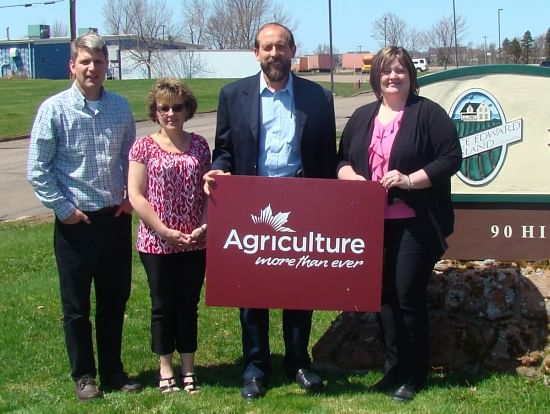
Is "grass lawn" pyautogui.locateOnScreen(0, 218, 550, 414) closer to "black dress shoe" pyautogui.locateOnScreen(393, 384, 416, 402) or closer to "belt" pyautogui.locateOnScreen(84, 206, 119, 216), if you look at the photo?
"black dress shoe" pyautogui.locateOnScreen(393, 384, 416, 402)

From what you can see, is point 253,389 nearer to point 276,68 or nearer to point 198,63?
point 276,68

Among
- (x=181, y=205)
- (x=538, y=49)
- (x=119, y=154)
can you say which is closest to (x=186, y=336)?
(x=181, y=205)

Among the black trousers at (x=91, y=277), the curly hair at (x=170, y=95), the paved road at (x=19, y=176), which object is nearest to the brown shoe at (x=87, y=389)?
the black trousers at (x=91, y=277)

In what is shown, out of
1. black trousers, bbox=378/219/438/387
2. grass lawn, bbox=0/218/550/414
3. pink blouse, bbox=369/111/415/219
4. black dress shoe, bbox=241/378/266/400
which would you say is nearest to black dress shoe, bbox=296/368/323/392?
grass lawn, bbox=0/218/550/414

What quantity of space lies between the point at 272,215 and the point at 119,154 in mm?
941

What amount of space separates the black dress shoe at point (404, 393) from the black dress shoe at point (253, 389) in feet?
2.46

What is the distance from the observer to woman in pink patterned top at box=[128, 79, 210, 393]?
15.4ft

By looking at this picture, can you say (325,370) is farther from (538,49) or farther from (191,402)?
(538,49)

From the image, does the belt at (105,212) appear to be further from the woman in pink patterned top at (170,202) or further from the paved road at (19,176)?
the paved road at (19,176)

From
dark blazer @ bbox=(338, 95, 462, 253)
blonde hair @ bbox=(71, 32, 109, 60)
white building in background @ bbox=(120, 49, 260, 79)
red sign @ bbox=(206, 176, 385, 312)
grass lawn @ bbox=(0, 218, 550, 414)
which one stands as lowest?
grass lawn @ bbox=(0, 218, 550, 414)

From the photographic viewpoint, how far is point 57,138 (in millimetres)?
4695

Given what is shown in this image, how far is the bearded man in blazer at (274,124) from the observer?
4.67m

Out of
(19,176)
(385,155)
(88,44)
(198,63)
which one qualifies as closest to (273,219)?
(385,155)

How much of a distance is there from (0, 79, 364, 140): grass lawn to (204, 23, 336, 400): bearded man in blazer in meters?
24.0
